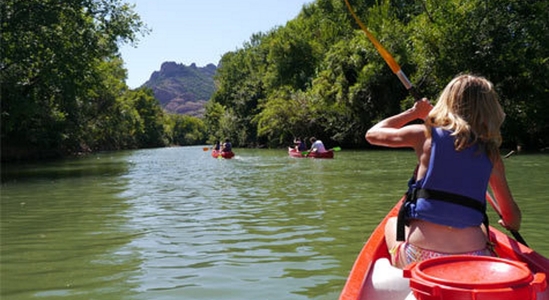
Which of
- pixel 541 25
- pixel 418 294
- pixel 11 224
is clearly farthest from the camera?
pixel 541 25

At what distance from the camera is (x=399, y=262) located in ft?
10.2

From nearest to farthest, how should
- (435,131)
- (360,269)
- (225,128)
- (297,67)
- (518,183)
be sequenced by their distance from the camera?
(435,131)
(360,269)
(518,183)
(297,67)
(225,128)

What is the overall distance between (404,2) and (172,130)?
86.2 m

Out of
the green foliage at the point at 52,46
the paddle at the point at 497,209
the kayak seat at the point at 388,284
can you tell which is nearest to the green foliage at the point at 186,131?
the green foliage at the point at 52,46

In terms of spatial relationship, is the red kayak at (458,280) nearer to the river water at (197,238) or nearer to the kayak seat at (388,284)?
the kayak seat at (388,284)

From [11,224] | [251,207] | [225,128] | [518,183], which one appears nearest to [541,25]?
[518,183]

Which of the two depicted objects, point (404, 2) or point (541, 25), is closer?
point (541, 25)

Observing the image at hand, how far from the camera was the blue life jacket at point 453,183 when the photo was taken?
8.84ft

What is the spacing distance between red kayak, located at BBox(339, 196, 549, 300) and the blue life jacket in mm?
317

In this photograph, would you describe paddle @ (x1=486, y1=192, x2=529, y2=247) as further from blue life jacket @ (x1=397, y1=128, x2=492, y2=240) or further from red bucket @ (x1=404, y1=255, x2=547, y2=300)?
red bucket @ (x1=404, y1=255, x2=547, y2=300)

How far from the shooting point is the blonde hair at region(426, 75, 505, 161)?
2672mm

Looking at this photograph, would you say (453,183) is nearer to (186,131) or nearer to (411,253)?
(411,253)

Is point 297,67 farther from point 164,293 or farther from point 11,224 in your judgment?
point 164,293

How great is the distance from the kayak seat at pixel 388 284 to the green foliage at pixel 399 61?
25386mm
